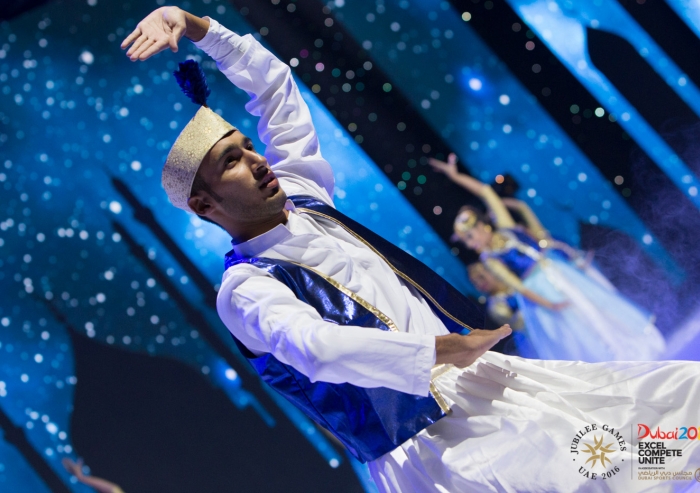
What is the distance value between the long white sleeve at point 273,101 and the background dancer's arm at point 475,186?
82.8 inches

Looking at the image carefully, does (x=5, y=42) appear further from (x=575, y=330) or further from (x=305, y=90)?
(x=575, y=330)

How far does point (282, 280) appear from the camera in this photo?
1.77m

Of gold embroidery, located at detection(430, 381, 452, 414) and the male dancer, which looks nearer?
the male dancer

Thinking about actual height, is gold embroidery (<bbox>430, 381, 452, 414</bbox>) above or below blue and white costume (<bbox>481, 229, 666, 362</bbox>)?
above

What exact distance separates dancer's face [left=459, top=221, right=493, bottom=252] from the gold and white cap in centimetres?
263

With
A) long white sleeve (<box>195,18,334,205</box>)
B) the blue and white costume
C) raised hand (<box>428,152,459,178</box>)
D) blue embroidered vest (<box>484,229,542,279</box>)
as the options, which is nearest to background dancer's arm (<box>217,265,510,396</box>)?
long white sleeve (<box>195,18,334,205</box>)

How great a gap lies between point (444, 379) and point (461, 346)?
0.35 metres

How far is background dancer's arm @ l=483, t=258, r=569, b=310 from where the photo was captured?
4301mm

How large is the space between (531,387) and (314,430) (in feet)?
7.13

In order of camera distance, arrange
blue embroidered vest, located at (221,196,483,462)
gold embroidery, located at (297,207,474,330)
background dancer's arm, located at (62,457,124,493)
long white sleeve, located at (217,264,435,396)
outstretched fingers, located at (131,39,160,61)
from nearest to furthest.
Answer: long white sleeve, located at (217,264,435,396) → blue embroidered vest, located at (221,196,483,462) → outstretched fingers, located at (131,39,160,61) → gold embroidery, located at (297,207,474,330) → background dancer's arm, located at (62,457,124,493)

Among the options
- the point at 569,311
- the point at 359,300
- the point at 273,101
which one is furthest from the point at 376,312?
the point at 569,311

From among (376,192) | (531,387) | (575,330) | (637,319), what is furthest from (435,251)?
(531,387)

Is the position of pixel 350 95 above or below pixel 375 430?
above

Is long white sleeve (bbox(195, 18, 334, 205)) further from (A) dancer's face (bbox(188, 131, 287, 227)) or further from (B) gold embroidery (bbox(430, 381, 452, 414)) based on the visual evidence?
(B) gold embroidery (bbox(430, 381, 452, 414))
